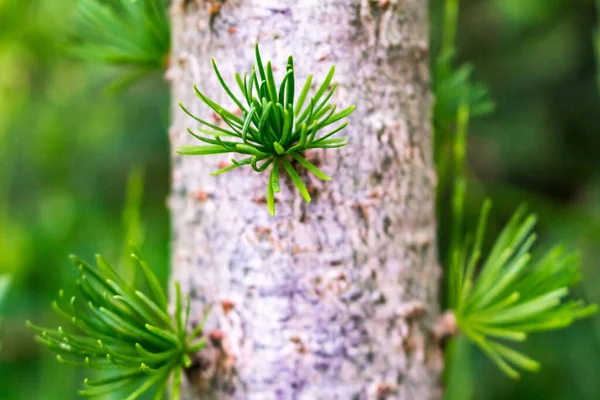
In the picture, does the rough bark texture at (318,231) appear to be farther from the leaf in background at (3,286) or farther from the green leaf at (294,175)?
the leaf in background at (3,286)

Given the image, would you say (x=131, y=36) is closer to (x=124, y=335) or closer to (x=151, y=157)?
(x=124, y=335)

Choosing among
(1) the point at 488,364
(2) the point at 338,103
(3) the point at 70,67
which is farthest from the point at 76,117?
(2) the point at 338,103

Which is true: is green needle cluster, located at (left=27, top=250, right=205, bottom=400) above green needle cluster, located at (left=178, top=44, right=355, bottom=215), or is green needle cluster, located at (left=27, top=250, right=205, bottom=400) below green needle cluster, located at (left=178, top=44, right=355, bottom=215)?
below

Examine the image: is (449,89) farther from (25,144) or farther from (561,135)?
(25,144)

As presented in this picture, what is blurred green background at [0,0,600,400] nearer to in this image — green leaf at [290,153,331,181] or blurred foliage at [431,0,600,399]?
blurred foliage at [431,0,600,399]

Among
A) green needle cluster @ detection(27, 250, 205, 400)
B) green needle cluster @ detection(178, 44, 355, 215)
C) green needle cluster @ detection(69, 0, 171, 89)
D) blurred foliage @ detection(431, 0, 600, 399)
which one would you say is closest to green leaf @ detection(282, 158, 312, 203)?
green needle cluster @ detection(178, 44, 355, 215)

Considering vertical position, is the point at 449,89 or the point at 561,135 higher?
the point at 561,135

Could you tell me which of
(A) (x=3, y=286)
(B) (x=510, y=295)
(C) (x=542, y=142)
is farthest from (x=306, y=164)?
(C) (x=542, y=142)
